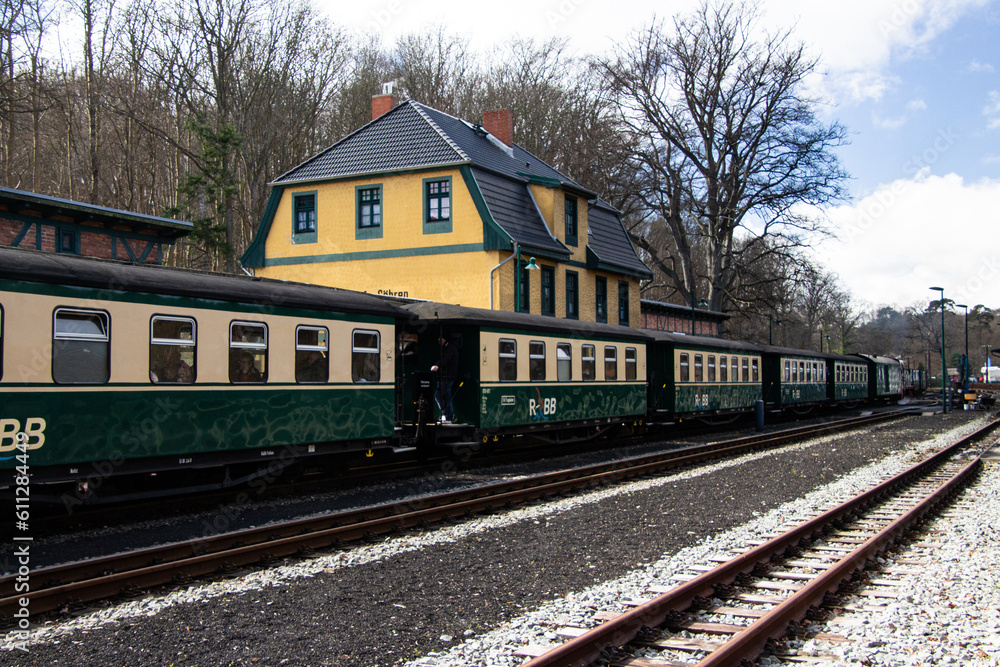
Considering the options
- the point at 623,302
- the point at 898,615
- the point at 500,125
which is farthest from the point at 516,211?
the point at 898,615

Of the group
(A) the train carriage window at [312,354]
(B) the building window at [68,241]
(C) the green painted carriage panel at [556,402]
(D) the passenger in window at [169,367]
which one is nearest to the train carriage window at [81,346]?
(D) the passenger in window at [169,367]

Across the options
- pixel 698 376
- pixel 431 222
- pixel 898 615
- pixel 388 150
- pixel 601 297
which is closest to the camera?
pixel 898 615

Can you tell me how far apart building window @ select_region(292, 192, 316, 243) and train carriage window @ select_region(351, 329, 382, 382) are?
18.5 metres

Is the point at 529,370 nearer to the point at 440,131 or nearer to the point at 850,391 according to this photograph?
the point at 440,131

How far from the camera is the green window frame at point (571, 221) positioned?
105 feet

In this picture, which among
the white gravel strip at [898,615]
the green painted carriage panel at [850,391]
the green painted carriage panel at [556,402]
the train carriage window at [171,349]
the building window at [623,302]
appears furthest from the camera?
the green painted carriage panel at [850,391]

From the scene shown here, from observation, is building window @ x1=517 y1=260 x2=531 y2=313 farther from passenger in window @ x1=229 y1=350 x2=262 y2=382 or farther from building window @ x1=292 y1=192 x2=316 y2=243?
passenger in window @ x1=229 y1=350 x2=262 y2=382

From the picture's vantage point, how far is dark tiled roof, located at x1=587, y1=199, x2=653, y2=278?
112 feet

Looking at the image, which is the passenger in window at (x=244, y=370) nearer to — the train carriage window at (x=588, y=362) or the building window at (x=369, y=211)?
the train carriage window at (x=588, y=362)

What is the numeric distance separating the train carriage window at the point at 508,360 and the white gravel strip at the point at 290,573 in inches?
166

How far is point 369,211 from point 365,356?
17.8 metres

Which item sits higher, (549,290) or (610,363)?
(549,290)

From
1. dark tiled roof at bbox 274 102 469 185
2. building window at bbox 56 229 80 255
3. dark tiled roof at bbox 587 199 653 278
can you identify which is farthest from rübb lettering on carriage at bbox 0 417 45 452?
dark tiled roof at bbox 587 199 653 278

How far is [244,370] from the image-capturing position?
11055 millimetres
